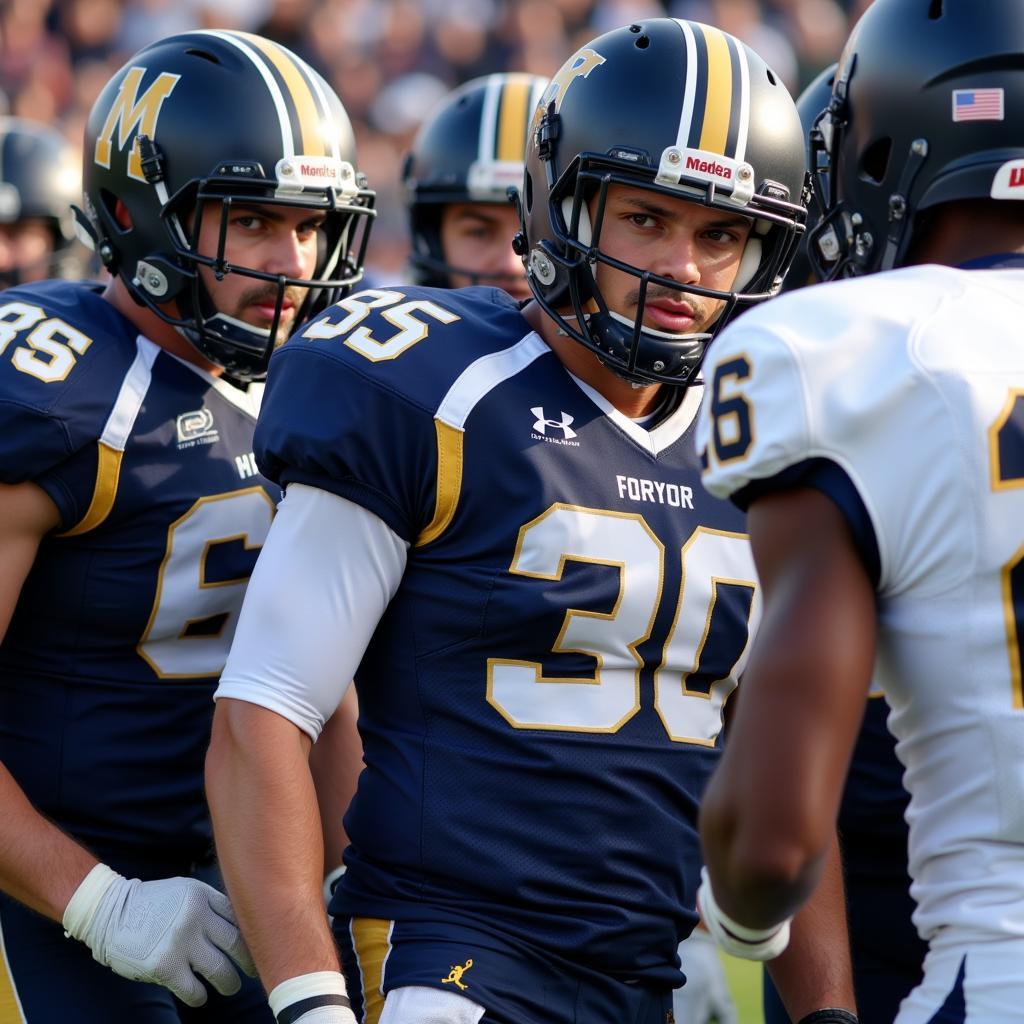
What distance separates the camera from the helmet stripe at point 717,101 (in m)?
2.30

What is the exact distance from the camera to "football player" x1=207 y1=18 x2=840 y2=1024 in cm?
206

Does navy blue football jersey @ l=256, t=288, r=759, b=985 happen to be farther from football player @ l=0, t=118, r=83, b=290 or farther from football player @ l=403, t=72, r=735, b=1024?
football player @ l=0, t=118, r=83, b=290

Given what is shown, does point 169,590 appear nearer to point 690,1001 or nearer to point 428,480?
point 428,480

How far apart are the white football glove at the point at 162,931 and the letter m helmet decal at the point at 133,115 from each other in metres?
1.25

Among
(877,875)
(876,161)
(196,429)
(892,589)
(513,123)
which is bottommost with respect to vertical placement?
(877,875)

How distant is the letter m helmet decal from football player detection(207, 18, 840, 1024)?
0.76 m

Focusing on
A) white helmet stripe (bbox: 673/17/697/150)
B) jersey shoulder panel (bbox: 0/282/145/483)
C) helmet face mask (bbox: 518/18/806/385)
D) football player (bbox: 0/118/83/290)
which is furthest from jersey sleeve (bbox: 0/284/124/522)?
football player (bbox: 0/118/83/290)

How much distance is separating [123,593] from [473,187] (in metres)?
2.21

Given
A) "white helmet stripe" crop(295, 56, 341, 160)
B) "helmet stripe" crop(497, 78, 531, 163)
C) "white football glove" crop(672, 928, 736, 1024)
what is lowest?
"white football glove" crop(672, 928, 736, 1024)

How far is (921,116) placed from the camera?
1837mm

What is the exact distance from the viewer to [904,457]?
1502mm

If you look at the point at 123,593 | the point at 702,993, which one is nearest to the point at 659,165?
the point at 123,593

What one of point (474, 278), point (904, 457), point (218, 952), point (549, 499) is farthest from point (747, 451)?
point (474, 278)

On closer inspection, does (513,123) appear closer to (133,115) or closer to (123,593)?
(133,115)
